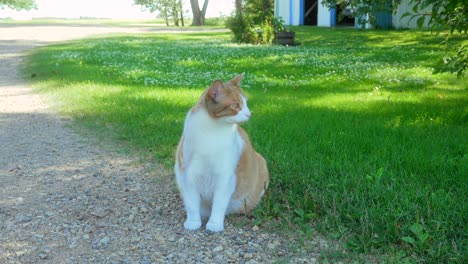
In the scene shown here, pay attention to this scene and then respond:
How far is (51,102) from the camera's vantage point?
9820mm

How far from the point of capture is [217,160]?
12.2 feet

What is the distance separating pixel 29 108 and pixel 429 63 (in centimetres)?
922

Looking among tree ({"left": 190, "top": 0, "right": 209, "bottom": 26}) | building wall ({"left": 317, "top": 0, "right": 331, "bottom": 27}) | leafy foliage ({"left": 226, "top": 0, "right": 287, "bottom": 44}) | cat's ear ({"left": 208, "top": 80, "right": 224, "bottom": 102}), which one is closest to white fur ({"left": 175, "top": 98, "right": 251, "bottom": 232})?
cat's ear ({"left": 208, "top": 80, "right": 224, "bottom": 102})

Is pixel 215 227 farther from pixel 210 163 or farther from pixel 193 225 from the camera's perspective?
pixel 210 163

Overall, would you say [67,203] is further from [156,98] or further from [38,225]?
[156,98]

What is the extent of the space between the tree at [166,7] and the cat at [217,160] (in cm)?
4944

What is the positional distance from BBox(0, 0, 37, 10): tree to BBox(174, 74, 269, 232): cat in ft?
208

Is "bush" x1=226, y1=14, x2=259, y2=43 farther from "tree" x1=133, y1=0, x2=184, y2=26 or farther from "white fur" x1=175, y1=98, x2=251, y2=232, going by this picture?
"tree" x1=133, y1=0, x2=184, y2=26

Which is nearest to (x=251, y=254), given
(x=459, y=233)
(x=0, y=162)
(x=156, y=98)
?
(x=459, y=233)

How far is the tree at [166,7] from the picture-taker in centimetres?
5206

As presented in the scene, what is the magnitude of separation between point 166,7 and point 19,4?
2570 centimetres

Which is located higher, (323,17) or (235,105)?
(323,17)

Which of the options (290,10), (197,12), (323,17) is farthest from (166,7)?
(323,17)

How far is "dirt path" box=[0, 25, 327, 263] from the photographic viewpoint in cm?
358
